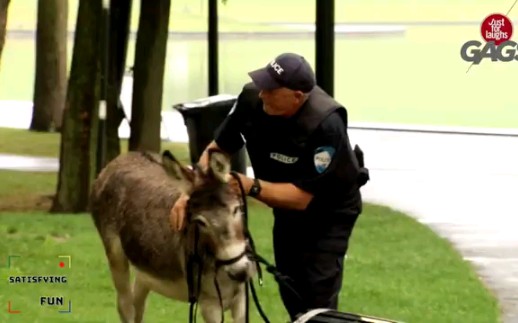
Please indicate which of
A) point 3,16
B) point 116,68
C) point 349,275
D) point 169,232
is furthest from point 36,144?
point 169,232

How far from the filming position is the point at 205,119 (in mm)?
18859

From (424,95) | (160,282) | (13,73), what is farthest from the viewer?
(13,73)

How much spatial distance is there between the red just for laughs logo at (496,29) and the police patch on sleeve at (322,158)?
92.8 feet

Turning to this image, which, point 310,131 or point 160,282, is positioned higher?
point 310,131

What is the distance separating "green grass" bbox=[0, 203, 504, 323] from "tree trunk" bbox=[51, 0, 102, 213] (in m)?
0.51

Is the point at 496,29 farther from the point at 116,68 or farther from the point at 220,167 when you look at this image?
the point at 220,167

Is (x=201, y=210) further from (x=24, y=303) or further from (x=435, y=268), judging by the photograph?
(x=435, y=268)

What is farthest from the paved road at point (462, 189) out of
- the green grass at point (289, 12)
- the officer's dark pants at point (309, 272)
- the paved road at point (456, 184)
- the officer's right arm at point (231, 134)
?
the green grass at point (289, 12)

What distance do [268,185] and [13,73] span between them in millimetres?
43469

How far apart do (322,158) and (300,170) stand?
174 mm

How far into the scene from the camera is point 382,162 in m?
24.2

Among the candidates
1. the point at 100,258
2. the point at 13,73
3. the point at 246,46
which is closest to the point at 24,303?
the point at 100,258

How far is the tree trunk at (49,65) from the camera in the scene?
29.5m

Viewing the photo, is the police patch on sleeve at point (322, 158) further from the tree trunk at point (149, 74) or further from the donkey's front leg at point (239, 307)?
the tree trunk at point (149, 74)
